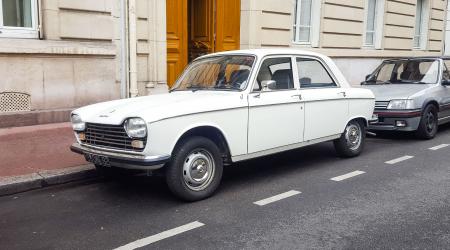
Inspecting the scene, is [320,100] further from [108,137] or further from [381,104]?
[108,137]

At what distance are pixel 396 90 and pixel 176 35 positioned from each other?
228 inches

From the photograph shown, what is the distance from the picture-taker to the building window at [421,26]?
21781 millimetres

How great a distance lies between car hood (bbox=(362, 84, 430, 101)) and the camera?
9070mm

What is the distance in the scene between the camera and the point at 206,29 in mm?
13578

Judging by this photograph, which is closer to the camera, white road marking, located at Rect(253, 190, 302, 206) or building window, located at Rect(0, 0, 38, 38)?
white road marking, located at Rect(253, 190, 302, 206)

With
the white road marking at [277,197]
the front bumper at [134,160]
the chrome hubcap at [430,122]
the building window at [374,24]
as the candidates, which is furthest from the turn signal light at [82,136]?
the building window at [374,24]

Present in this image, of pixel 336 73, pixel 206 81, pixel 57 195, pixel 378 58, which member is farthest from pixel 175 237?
pixel 378 58

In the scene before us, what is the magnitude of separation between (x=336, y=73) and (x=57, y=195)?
4.40 metres

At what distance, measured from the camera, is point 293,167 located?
23.3 feet

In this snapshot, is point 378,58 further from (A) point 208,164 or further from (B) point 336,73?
(A) point 208,164

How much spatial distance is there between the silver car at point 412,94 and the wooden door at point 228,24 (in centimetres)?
471

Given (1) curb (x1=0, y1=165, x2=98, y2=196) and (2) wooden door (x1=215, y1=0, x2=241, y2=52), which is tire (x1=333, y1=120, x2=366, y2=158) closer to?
(1) curb (x1=0, y1=165, x2=98, y2=196)

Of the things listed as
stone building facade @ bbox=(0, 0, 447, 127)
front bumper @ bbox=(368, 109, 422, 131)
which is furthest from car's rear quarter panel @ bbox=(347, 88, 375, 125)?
stone building facade @ bbox=(0, 0, 447, 127)

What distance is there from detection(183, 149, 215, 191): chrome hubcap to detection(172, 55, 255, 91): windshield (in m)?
1.06
